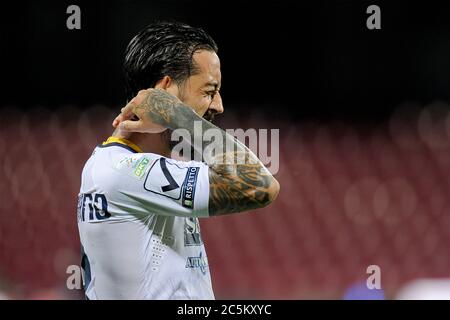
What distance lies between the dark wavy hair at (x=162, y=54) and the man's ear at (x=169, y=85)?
1cm

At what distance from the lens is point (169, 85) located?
1975mm

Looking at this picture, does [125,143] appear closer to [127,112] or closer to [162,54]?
[127,112]

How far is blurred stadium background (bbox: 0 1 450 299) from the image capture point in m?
5.24

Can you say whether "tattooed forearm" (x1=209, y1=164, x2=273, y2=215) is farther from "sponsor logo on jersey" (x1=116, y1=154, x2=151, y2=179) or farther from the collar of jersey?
the collar of jersey

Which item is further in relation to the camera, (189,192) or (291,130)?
(291,130)

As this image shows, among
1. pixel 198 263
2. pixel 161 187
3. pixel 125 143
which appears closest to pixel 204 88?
pixel 125 143

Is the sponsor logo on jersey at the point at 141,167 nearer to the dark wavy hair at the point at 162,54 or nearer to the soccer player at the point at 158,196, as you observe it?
the soccer player at the point at 158,196

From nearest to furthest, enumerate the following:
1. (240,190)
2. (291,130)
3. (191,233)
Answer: (240,190) < (191,233) < (291,130)

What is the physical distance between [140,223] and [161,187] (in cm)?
14

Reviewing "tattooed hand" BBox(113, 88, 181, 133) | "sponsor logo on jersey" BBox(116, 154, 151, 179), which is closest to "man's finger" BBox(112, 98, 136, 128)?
"tattooed hand" BBox(113, 88, 181, 133)

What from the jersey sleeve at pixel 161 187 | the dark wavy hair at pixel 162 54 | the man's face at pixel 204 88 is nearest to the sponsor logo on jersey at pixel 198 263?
the jersey sleeve at pixel 161 187

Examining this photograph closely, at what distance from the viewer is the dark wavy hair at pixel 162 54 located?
1980 millimetres

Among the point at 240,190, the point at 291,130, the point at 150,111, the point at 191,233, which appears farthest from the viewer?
the point at 291,130

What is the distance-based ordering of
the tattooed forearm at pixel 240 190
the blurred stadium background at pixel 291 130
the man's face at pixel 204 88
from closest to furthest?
the tattooed forearm at pixel 240 190
the man's face at pixel 204 88
the blurred stadium background at pixel 291 130
